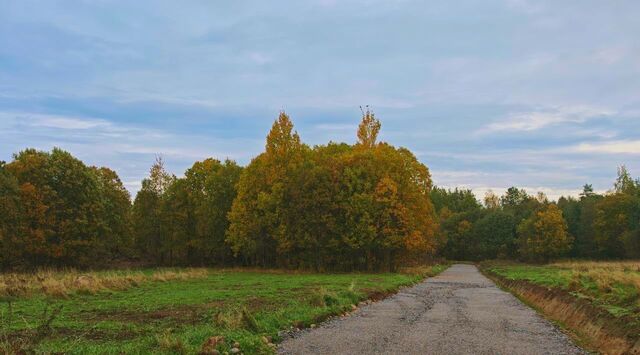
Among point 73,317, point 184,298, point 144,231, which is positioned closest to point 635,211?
point 144,231

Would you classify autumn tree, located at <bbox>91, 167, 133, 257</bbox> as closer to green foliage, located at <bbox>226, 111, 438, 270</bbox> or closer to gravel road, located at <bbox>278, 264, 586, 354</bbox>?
green foliage, located at <bbox>226, 111, 438, 270</bbox>

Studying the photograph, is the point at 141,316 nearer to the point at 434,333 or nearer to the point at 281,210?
the point at 434,333

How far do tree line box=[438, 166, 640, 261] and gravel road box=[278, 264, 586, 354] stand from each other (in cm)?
7615

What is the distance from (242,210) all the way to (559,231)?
202 ft

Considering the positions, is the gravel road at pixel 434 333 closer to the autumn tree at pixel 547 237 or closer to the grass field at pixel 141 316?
the grass field at pixel 141 316

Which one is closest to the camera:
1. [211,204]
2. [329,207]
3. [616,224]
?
[329,207]

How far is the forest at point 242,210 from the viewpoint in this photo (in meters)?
53.5

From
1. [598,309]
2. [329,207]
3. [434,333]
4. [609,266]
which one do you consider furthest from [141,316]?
[609,266]

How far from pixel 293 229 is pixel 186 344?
Result: 149 feet

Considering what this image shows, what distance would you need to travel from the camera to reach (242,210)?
196 feet

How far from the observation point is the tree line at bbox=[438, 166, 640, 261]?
3652 inches

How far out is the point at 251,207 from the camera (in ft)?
196

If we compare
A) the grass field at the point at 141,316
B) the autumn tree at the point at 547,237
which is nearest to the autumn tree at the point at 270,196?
the grass field at the point at 141,316

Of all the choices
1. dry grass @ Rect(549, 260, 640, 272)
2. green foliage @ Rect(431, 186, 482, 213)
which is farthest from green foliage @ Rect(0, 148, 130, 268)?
green foliage @ Rect(431, 186, 482, 213)
